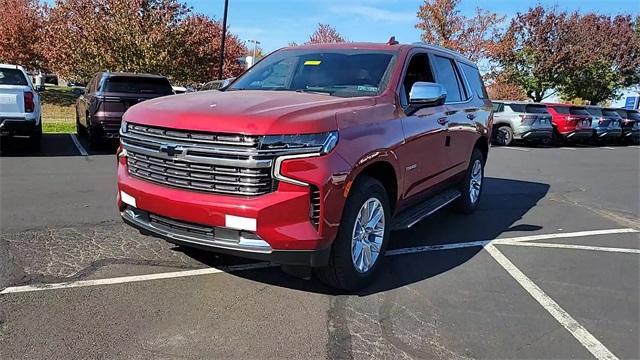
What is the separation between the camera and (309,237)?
3473mm

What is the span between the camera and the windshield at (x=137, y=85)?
11.4 meters

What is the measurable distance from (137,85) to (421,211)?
8.62 metres

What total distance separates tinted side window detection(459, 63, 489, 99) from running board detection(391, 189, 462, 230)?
59.8 inches

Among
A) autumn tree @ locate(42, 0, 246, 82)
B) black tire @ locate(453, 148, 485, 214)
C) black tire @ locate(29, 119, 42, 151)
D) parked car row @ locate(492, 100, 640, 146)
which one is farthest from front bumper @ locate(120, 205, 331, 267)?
autumn tree @ locate(42, 0, 246, 82)

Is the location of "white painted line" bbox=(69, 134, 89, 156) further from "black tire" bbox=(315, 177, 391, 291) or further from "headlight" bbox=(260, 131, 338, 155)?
"headlight" bbox=(260, 131, 338, 155)

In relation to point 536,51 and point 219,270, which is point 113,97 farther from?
point 536,51

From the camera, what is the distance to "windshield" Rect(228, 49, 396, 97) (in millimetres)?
4630

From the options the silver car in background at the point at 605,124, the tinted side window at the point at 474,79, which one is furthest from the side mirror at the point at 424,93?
the silver car in background at the point at 605,124

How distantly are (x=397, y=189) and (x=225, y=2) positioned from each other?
17.4 meters

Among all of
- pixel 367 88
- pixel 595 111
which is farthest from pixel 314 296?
pixel 595 111

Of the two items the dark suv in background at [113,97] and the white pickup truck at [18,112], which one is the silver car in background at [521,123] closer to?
the dark suv in background at [113,97]

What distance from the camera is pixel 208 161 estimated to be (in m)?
3.49

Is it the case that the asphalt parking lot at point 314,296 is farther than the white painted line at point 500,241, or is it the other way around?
the white painted line at point 500,241

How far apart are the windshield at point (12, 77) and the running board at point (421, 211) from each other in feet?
29.7
